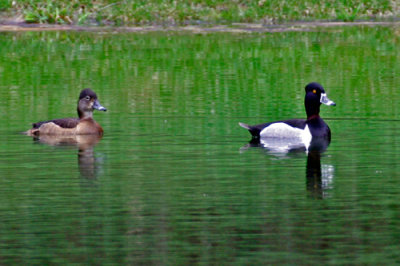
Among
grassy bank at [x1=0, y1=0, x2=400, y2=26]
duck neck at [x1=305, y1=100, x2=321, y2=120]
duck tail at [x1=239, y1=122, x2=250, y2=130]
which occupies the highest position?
grassy bank at [x1=0, y1=0, x2=400, y2=26]

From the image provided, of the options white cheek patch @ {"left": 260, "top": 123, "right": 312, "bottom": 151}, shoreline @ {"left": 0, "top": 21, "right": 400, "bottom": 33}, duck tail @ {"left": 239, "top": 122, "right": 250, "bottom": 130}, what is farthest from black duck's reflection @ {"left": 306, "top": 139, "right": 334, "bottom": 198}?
shoreline @ {"left": 0, "top": 21, "right": 400, "bottom": 33}

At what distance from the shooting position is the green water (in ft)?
33.3

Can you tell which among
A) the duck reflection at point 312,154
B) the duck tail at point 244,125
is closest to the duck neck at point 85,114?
the duck tail at point 244,125

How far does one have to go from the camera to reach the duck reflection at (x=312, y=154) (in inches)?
520

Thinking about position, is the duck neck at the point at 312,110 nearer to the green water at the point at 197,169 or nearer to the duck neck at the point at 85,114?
the green water at the point at 197,169

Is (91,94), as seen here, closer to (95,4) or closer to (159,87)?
(159,87)

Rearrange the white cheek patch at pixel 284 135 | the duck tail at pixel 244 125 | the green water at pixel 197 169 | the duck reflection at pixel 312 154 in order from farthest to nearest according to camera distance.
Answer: the duck tail at pixel 244 125
the white cheek patch at pixel 284 135
the duck reflection at pixel 312 154
the green water at pixel 197 169


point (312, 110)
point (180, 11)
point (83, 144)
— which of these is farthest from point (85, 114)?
point (180, 11)

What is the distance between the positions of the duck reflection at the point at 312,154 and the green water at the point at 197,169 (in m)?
0.06

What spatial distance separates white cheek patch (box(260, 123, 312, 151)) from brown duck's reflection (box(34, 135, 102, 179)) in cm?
271

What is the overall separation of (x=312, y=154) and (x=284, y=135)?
1.99 meters

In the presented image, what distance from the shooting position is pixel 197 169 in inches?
571

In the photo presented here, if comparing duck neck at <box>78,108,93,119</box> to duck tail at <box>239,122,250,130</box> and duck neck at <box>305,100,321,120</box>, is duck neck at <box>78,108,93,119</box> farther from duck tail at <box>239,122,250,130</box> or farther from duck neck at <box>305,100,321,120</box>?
duck neck at <box>305,100,321,120</box>

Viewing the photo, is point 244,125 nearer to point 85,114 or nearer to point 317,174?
point 85,114
